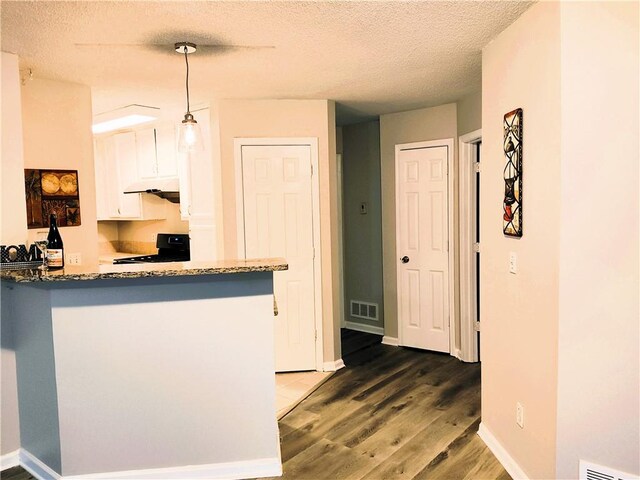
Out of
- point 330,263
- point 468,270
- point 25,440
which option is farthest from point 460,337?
point 25,440

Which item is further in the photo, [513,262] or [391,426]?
[391,426]

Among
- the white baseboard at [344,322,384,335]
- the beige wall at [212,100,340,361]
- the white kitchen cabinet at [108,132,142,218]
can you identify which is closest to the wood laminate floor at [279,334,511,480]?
the beige wall at [212,100,340,361]

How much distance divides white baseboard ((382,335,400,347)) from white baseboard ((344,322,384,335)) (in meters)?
0.28

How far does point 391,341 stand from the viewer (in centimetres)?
491

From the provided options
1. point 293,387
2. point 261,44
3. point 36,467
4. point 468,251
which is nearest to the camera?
point 36,467

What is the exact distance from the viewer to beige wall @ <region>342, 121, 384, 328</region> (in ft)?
16.9

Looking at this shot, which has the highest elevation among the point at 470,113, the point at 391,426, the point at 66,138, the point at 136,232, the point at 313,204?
the point at 470,113

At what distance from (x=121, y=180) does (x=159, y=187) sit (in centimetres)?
81

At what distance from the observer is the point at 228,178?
4004 mm

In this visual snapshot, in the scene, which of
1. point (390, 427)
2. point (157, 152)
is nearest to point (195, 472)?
point (390, 427)

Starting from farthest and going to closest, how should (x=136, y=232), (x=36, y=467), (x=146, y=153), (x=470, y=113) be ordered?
(x=136, y=232)
(x=146, y=153)
(x=470, y=113)
(x=36, y=467)

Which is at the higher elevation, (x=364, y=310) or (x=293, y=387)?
(x=364, y=310)

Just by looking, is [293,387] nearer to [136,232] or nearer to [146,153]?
[146,153]

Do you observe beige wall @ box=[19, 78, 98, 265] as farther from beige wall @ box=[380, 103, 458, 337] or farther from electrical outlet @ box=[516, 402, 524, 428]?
electrical outlet @ box=[516, 402, 524, 428]
